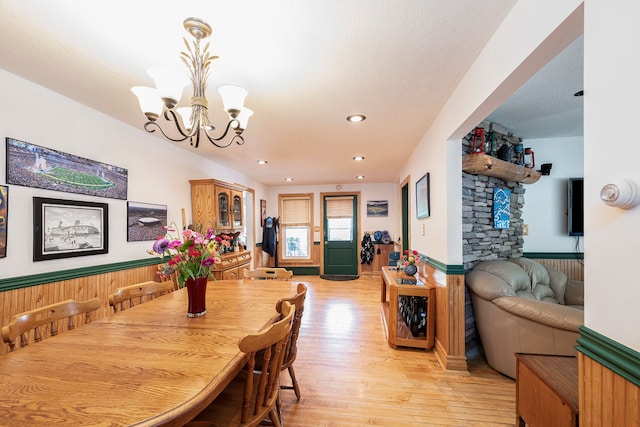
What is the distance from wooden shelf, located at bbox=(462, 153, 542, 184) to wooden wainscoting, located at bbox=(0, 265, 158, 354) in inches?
139

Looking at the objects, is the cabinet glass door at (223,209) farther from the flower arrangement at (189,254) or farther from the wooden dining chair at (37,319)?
the flower arrangement at (189,254)

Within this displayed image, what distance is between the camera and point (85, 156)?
2332 mm

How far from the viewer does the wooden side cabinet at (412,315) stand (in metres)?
2.69

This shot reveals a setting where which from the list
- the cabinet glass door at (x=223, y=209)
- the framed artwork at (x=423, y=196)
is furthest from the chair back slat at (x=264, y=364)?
the cabinet glass door at (x=223, y=209)

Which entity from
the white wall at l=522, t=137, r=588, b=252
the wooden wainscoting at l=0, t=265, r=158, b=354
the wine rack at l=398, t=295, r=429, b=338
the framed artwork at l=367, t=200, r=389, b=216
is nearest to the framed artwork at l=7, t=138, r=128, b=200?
the wooden wainscoting at l=0, t=265, r=158, b=354

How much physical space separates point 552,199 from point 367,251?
3.64 meters

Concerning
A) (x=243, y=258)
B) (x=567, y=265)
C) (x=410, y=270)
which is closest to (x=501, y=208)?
(x=410, y=270)

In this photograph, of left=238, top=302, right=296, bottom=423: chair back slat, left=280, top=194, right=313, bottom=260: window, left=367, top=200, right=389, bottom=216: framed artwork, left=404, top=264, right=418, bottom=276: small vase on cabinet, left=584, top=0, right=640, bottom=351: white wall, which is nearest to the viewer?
left=584, top=0, right=640, bottom=351: white wall

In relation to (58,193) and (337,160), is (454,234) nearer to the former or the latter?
(337,160)

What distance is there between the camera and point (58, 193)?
6.98ft

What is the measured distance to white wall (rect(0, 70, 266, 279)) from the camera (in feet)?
6.09

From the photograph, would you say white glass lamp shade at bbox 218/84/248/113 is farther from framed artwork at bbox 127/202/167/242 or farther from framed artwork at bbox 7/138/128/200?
framed artwork at bbox 127/202/167/242

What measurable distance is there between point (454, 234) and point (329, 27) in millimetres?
1884

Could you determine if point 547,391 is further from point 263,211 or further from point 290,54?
point 263,211
